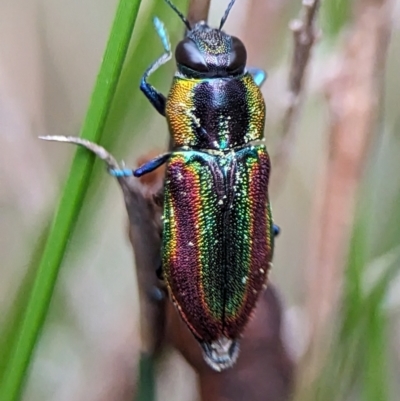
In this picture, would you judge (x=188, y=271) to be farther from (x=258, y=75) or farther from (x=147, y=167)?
(x=258, y=75)

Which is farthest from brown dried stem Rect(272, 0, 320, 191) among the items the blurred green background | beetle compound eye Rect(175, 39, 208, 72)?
beetle compound eye Rect(175, 39, 208, 72)

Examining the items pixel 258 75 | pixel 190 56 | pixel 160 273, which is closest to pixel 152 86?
pixel 190 56

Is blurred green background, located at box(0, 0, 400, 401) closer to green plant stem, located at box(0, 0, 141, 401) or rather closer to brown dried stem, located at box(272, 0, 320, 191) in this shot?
brown dried stem, located at box(272, 0, 320, 191)

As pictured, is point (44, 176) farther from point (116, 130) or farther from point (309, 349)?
point (309, 349)

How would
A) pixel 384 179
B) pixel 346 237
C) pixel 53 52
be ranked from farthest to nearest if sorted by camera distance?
pixel 53 52 → pixel 384 179 → pixel 346 237

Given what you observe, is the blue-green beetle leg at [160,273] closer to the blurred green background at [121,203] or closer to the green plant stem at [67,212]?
the blurred green background at [121,203]

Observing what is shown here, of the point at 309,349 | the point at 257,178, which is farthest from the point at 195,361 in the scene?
the point at 257,178

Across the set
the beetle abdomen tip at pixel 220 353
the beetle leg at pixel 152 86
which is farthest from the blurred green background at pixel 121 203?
the beetle abdomen tip at pixel 220 353
